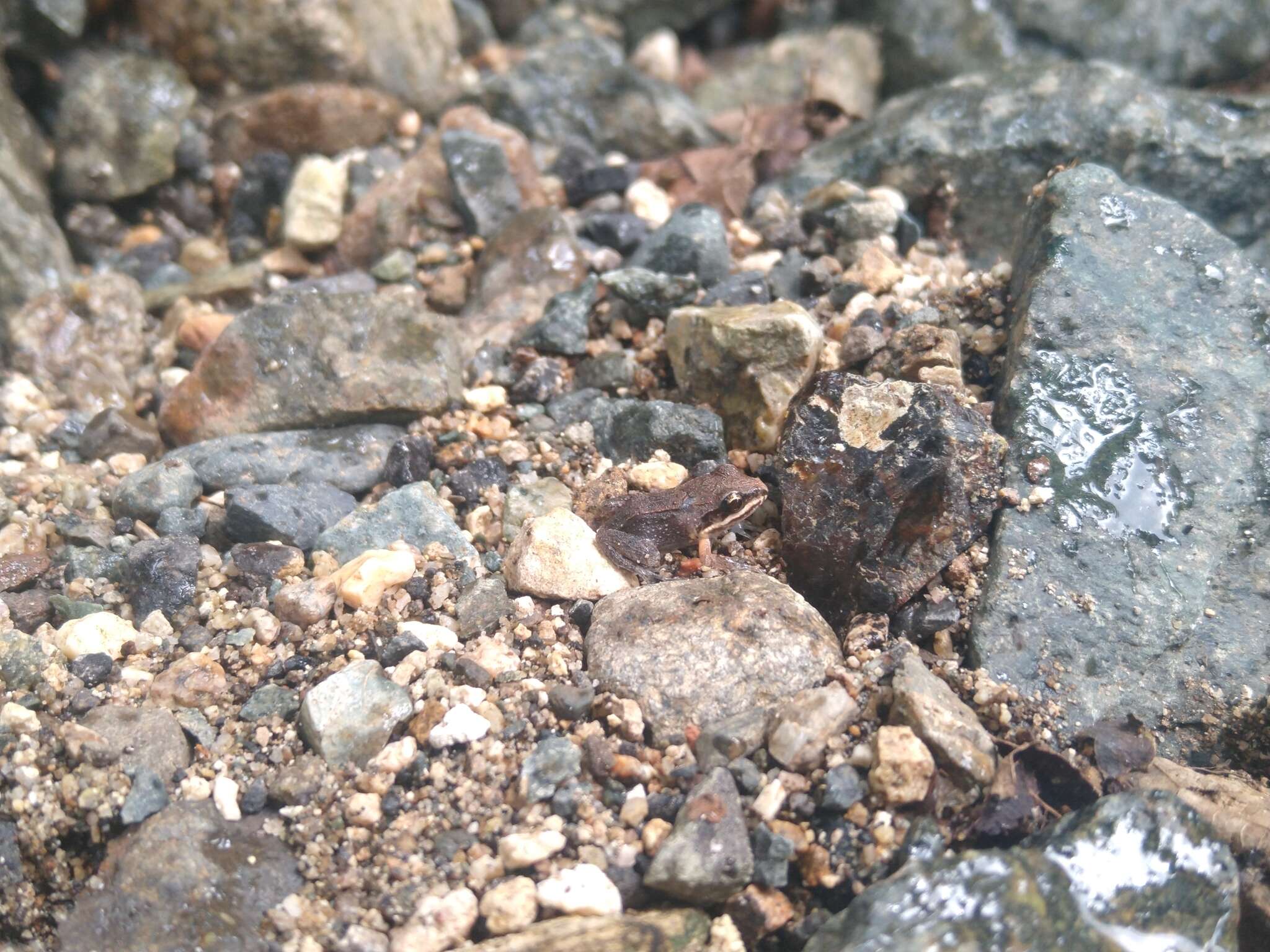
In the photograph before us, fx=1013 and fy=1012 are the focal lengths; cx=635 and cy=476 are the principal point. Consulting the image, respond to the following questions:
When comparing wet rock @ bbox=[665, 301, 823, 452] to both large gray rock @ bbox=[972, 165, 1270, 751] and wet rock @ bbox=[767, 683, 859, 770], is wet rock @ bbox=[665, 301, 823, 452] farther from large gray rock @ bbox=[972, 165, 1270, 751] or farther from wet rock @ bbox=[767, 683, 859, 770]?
wet rock @ bbox=[767, 683, 859, 770]

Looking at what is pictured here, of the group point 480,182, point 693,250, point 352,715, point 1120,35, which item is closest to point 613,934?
point 352,715

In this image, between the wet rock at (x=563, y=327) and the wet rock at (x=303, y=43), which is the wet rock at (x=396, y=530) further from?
the wet rock at (x=303, y=43)

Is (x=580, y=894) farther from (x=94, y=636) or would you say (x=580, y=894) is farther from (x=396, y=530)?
(x=94, y=636)

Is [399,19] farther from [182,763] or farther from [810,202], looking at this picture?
[182,763]

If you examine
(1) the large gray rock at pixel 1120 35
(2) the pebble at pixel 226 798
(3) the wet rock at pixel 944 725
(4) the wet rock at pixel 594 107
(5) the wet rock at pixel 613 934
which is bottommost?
(2) the pebble at pixel 226 798

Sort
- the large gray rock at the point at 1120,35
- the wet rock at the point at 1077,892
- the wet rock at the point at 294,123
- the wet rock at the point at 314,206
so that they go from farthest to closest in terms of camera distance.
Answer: the large gray rock at the point at 1120,35, the wet rock at the point at 294,123, the wet rock at the point at 314,206, the wet rock at the point at 1077,892

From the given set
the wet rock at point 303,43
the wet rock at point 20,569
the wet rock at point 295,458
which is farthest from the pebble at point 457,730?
the wet rock at point 303,43
